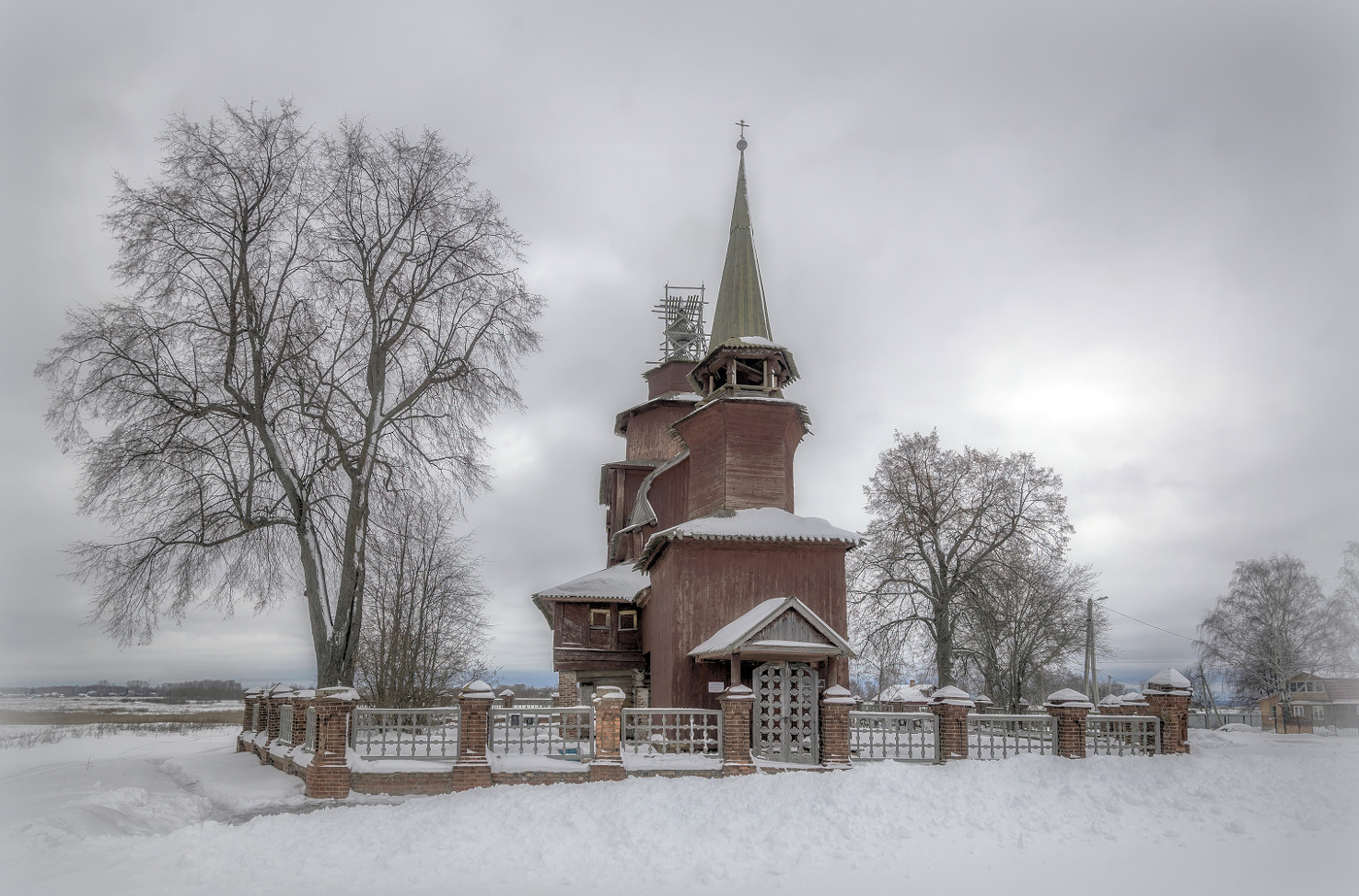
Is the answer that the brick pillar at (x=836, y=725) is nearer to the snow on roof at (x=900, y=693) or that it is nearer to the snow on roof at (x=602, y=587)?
the snow on roof at (x=602, y=587)

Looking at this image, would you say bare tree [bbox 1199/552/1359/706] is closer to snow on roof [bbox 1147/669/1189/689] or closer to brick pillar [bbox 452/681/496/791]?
snow on roof [bbox 1147/669/1189/689]

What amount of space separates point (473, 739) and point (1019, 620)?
24.0 meters

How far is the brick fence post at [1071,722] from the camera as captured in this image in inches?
623

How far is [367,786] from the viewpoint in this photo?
1345 centimetres

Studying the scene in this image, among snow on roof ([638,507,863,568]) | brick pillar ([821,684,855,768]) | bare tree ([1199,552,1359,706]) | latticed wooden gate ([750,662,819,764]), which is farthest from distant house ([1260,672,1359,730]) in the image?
brick pillar ([821,684,855,768])

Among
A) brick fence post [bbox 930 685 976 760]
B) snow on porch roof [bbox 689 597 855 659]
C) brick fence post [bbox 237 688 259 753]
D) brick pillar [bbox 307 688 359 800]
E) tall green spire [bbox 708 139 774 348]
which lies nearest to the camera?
brick pillar [bbox 307 688 359 800]

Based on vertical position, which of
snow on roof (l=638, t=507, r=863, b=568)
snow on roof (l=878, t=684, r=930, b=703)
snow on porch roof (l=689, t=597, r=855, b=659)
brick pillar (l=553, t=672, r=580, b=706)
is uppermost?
snow on roof (l=638, t=507, r=863, b=568)

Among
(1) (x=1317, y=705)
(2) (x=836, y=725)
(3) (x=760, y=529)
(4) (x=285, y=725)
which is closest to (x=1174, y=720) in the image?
(2) (x=836, y=725)

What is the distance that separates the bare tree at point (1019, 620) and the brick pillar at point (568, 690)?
14107 mm

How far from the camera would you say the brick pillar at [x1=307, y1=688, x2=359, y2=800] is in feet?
43.4

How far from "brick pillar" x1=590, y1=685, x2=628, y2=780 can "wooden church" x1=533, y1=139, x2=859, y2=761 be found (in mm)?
3709

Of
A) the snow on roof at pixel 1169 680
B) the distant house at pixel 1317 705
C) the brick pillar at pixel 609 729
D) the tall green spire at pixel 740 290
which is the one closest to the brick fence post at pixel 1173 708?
the snow on roof at pixel 1169 680

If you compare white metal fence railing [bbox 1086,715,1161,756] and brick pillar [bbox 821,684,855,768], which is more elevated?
brick pillar [bbox 821,684,855,768]

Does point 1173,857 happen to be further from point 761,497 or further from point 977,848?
point 761,497
